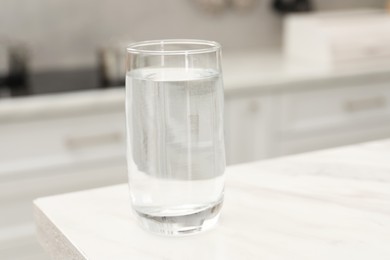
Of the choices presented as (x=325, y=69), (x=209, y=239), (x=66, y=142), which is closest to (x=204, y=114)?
(x=209, y=239)

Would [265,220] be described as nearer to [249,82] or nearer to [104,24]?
[249,82]

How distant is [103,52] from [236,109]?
17.6 inches

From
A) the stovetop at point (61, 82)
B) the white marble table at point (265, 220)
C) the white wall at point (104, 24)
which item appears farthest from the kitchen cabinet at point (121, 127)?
the white marble table at point (265, 220)

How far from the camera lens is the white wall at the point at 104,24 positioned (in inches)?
87.5

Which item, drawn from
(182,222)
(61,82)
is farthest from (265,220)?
(61,82)

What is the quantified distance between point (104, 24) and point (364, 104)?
96cm

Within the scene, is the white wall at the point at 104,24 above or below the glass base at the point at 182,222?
above

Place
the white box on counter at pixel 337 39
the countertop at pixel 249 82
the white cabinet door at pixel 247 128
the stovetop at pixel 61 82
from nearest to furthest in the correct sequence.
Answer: the countertop at pixel 249 82, the stovetop at pixel 61 82, the white cabinet door at pixel 247 128, the white box on counter at pixel 337 39

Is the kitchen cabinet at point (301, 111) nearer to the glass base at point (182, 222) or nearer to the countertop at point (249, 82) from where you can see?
the countertop at point (249, 82)

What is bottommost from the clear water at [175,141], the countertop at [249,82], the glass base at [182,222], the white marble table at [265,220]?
the countertop at [249,82]

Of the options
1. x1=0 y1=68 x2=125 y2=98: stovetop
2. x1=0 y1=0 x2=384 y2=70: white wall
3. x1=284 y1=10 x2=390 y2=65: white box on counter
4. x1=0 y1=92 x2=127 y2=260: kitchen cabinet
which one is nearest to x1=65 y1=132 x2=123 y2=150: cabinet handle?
x1=0 y1=92 x2=127 y2=260: kitchen cabinet

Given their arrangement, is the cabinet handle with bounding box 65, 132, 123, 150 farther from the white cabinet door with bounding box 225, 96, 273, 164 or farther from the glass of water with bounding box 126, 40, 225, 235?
the glass of water with bounding box 126, 40, 225, 235

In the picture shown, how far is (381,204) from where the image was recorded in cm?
70

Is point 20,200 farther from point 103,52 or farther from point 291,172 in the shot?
point 291,172
